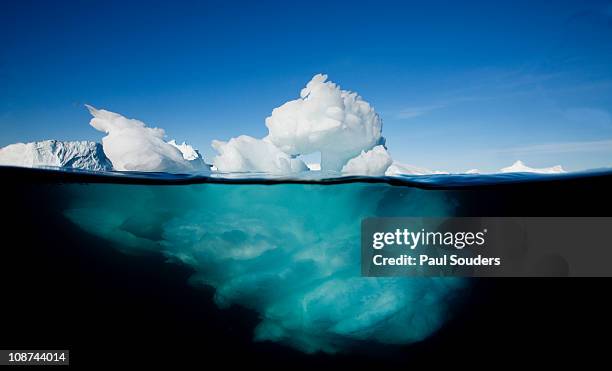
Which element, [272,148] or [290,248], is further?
[272,148]

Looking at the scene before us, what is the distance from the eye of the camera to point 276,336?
906 cm

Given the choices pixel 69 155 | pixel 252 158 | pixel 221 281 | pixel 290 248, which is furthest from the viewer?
pixel 252 158

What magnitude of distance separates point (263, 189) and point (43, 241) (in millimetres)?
12339

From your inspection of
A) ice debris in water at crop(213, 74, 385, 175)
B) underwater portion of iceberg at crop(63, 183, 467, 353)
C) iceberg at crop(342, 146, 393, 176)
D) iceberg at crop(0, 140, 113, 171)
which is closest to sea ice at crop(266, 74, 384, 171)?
A: ice debris in water at crop(213, 74, 385, 175)

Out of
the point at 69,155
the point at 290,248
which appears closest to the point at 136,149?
the point at 69,155

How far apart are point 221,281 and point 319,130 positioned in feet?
27.4

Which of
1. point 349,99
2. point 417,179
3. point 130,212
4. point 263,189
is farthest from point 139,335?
point 349,99

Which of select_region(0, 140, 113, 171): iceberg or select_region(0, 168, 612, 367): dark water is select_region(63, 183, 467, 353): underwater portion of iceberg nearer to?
select_region(0, 168, 612, 367): dark water

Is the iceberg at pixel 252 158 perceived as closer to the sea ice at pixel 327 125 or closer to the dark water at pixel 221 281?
the sea ice at pixel 327 125

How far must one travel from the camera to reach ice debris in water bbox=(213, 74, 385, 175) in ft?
46.0

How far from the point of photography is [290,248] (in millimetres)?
10125

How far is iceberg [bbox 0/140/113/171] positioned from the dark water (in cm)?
57

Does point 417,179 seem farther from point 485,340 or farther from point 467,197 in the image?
point 485,340

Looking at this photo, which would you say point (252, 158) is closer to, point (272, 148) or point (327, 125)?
point (272, 148)
